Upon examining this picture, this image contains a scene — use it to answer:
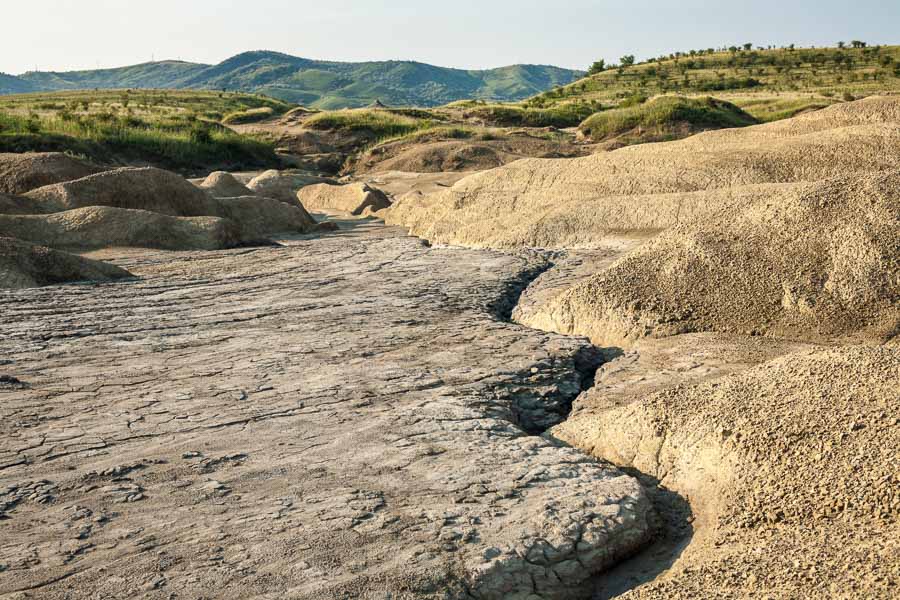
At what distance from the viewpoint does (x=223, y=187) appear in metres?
12.2

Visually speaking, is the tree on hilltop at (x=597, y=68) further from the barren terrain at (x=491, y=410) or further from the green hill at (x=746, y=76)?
the barren terrain at (x=491, y=410)

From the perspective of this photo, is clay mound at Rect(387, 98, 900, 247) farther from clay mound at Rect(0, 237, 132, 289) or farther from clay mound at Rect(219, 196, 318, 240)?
clay mound at Rect(0, 237, 132, 289)

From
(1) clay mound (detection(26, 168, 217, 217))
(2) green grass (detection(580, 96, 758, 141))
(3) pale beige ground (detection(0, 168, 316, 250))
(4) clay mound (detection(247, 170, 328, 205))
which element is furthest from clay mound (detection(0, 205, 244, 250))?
(2) green grass (detection(580, 96, 758, 141))

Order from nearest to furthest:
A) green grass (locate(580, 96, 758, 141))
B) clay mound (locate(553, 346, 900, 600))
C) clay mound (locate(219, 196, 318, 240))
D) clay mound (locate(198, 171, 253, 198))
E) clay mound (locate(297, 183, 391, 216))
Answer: clay mound (locate(553, 346, 900, 600)) → clay mound (locate(219, 196, 318, 240)) → clay mound (locate(198, 171, 253, 198)) → clay mound (locate(297, 183, 391, 216)) → green grass (locate(580, 96, 758, 141))

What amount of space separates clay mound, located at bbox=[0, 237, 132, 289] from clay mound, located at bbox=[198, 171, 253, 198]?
535 centimetres

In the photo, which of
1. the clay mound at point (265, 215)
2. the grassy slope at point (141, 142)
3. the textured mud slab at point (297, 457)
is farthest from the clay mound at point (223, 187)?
the textured mud slab at point (297, 457)

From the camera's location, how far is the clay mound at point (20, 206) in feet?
29.5

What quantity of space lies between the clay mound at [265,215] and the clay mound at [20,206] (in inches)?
78.4

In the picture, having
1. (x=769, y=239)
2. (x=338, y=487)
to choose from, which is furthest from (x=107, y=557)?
(x=769, y=239)

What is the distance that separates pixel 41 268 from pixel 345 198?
738 centimetres

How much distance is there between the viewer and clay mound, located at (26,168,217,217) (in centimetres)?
962

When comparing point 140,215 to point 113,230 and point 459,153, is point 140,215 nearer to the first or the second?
point 113,230

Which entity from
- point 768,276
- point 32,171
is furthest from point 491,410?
point 32,171

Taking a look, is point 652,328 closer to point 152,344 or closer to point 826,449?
point 826,449
